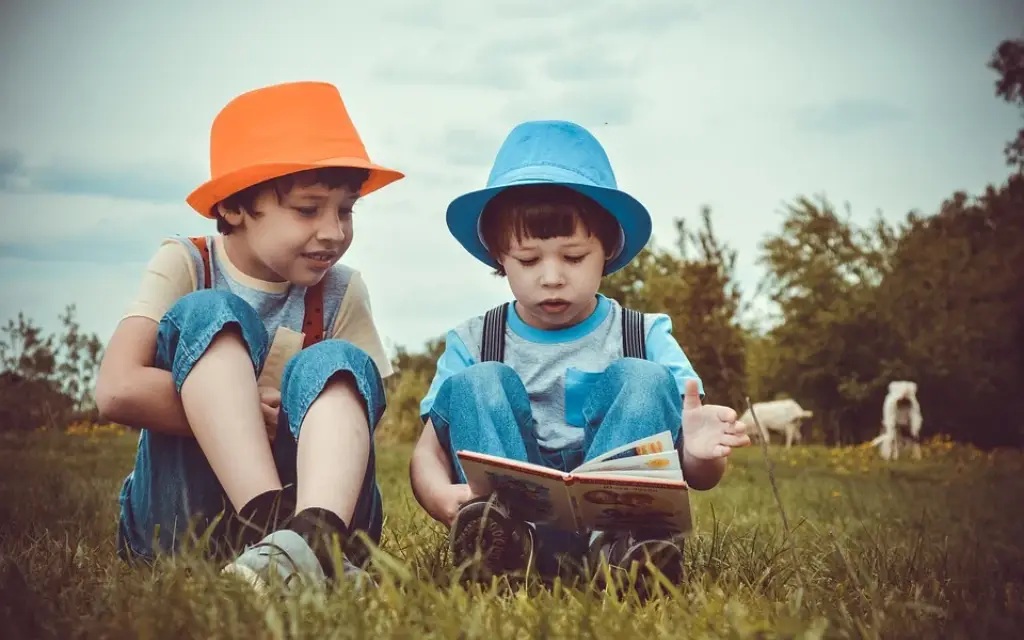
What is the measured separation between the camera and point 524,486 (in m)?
2.10

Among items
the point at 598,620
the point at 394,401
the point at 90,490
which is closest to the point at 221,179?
the point at 598,620

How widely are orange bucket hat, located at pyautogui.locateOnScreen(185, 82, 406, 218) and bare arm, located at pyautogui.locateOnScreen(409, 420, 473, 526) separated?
2.23ft

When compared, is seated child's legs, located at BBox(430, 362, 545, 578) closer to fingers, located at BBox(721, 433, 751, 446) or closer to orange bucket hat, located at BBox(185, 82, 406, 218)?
fingers, located at BBox(721, 433, 751, 446)

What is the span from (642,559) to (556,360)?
66cm

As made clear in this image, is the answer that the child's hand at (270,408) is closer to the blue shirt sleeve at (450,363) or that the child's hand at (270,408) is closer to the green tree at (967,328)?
the blue shirt sleeve at (450,363)

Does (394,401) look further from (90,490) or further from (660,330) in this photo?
(660,330)

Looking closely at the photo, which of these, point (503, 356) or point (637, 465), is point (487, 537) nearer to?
point (637, 465)

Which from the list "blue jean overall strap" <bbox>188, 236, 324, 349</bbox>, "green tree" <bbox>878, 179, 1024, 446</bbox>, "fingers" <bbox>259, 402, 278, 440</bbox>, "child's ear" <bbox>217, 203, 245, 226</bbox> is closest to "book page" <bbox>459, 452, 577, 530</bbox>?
"fingers" <bbox>259, 402, 278, 440</bbox>

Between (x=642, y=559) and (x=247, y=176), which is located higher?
(x=247, y=176)

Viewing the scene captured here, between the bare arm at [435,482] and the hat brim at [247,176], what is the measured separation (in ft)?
2.21

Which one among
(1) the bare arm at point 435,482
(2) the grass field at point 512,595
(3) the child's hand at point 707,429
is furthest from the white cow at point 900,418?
(1) the bare arm at point 435,482

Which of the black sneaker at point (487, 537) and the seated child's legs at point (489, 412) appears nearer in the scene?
the black sneaker at point (487, 537)

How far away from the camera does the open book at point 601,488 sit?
78.9 inches

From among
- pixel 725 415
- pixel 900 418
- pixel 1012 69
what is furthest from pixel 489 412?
pixel 900 418
